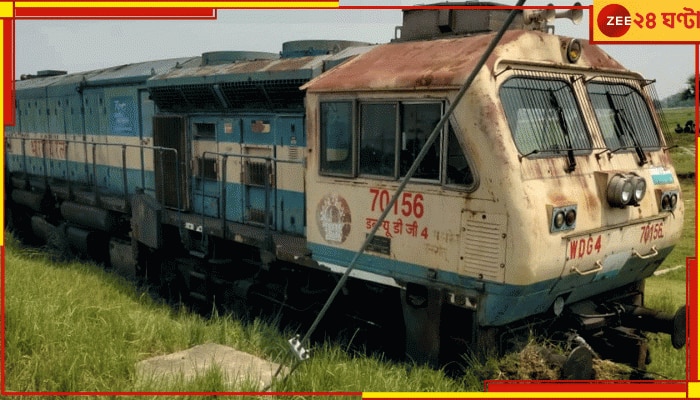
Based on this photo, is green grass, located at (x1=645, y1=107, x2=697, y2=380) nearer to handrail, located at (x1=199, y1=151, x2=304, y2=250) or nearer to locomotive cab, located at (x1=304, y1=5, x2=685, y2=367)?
locomotive cab, located at (x1=304, y1=5, x2=685, y2=367)

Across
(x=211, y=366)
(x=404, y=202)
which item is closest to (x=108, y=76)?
(x=404, y=202)

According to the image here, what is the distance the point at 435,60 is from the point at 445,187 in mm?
1080

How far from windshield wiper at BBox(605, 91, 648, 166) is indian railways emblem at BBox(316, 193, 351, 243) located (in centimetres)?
268

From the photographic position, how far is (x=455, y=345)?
17.6 feet

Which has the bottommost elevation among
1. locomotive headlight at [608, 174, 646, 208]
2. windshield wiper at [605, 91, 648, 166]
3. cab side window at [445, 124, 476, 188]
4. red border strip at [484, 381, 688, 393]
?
red border strip at [484, 381, 688, 393]

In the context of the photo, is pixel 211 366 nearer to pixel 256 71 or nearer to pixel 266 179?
pixel 266 179

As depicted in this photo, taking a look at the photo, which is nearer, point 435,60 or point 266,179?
point 435,60

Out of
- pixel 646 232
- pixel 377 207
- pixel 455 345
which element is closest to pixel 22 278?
pixel 377 207

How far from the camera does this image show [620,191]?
541 centimetres

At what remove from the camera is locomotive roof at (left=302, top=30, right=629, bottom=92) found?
5.11m

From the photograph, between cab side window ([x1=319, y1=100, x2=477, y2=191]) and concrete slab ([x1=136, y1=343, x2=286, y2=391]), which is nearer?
concrete slab ([x1=136, y1=343, x2=286, y2=391])

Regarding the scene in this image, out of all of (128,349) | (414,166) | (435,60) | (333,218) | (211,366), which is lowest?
(128,349)

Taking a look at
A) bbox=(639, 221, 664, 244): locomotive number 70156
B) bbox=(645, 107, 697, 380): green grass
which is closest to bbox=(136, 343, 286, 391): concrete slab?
bbox=(639, 221, 664, 244): locomotive number 70156

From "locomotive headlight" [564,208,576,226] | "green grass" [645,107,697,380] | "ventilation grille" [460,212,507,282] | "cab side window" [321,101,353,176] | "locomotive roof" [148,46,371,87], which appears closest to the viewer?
"ventilation grille" [460,212,507,282]
